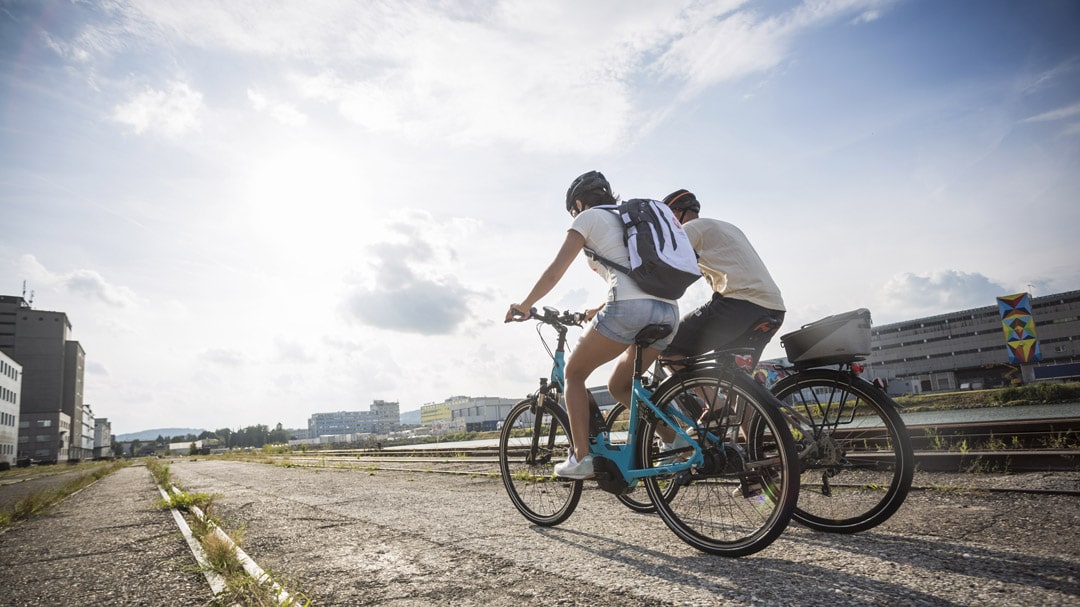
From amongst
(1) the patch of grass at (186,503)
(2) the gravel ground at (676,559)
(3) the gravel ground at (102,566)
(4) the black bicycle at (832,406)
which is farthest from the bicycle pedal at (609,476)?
(1) the patch of grass at (186,503)

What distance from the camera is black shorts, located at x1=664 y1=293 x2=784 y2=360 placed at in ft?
11.5

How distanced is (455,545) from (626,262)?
1929mm

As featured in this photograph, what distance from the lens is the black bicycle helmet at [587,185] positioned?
3.69 metres

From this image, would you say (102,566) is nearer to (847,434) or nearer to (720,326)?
(720,326)

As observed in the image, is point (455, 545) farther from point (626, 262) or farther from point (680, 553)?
point (626, 262)

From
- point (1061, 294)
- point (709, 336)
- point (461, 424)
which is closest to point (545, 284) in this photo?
point (709, 336)

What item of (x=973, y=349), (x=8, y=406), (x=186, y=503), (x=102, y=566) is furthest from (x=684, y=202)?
(x=973, y=349)

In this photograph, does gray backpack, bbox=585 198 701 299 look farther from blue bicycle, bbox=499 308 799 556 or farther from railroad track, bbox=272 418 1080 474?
railroad track, bbox=272 418 1080 474

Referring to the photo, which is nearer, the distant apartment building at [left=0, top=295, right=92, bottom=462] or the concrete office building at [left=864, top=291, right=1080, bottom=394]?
the concrete office building at [left=864, top=291, right=1080, bottom=394]

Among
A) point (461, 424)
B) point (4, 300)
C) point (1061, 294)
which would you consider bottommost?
point (461, 424)

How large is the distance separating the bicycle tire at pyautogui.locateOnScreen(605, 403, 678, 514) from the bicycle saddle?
0.57m

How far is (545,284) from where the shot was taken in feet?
11.5

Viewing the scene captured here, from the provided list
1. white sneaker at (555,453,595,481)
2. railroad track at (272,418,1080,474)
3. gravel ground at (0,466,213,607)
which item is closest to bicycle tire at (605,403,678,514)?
white sneaker at (555,453,595,481)

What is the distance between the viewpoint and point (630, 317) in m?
3.11
